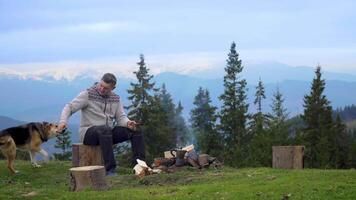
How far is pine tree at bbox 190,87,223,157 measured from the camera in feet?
233

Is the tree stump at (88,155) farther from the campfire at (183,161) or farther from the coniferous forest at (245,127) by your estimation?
the coniferous forest at (245,127)

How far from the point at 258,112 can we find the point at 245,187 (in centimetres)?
6420

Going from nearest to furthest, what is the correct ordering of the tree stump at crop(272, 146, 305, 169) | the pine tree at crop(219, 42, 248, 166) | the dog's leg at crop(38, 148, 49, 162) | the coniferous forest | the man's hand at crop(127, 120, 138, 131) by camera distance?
the man's hand at crop(127, 120, 138, 131)
the tree stump at crop(272, 146, 305, 169)
the dog's leg at crop(38, 148, 49, 162)
the coniferous forest
the pine tree at crop(219, 42, 248, 166)

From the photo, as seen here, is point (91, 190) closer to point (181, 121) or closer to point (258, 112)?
point (258, 112)

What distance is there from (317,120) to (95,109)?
53368 mm

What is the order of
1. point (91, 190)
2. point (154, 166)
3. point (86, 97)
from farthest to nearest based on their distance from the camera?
point (154, 166), point (86, 97), point (91, 190)

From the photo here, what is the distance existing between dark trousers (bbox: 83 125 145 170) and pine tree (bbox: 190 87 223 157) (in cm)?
5240

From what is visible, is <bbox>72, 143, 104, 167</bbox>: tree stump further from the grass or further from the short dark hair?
the short dark hair

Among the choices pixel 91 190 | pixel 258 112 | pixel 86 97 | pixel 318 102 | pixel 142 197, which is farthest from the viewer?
pixel 258 112

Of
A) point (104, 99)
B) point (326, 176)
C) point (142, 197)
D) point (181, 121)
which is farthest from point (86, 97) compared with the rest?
point (181, 121)

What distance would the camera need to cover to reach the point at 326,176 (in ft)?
33.6

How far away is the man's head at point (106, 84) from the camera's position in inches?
501

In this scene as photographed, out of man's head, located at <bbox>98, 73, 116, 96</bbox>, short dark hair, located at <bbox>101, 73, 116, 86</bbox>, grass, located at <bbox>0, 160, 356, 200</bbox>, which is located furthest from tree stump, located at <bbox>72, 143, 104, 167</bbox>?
short dark hair, located at <bbox>101, 73, 116, 86</bbox>

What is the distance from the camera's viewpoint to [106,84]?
12.8m
